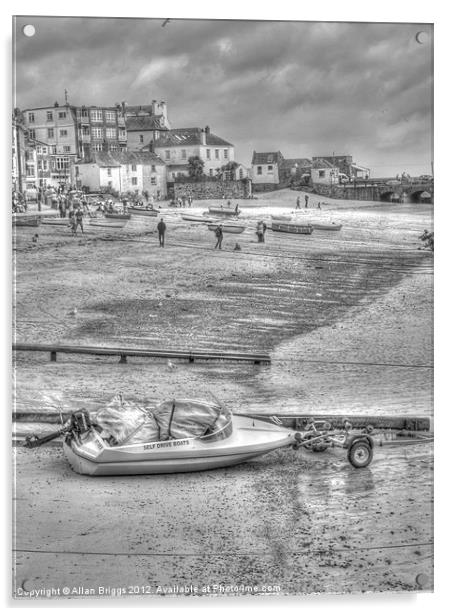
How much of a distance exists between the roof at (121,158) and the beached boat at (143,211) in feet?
0.85

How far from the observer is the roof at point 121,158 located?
17.2 ft

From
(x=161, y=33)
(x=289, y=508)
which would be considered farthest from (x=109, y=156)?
(x=289, y=508)

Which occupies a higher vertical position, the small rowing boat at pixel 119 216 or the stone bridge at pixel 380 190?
the stone bridge at pixel 380 190

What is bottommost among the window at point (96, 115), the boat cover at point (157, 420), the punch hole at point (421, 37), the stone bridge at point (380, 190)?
the boat cover at point (157, 420)

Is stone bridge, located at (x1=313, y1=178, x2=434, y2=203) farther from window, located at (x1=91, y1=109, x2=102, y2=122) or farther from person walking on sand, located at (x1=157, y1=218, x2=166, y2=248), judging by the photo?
window, located at (x1=91, y1=109, x2=102, y2=122)

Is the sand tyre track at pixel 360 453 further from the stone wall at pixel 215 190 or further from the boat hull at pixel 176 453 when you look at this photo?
the stone wall at pixel 215 190

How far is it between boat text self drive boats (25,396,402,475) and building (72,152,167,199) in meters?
1.18

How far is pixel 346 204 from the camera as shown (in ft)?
17.6

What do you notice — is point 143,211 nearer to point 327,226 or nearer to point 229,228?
point 229,228

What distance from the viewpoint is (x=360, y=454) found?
4.95 meters

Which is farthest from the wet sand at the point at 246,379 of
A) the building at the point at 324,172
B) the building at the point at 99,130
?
the building at the point at 99,130

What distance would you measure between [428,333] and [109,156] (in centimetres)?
196

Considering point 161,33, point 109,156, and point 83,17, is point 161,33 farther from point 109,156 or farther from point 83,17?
point 109,156

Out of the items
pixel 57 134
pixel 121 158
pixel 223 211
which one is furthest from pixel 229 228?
pixel 57 134
